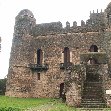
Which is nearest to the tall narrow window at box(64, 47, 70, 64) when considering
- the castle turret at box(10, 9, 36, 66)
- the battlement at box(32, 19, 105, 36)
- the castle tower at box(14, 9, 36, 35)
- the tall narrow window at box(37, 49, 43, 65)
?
the battlement at box(32, 19, 105, 36)

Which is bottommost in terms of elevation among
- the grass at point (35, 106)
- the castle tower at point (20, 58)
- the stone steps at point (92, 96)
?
the grass at point (35, 106)

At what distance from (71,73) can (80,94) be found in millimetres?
1864

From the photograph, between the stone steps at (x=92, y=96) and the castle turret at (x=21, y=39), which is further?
the castle turret at (x=21, y=39)

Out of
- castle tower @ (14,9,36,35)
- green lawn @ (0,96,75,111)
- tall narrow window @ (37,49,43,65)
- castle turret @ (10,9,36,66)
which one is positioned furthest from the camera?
castle tower @ (14,9,36,35)

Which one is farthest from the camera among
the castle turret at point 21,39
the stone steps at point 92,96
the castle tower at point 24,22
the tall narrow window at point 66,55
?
the castle tower at point 24,22

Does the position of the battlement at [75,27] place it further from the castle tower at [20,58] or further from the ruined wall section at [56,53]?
the castle tower at [20,58]

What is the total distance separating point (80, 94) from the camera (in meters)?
21.3

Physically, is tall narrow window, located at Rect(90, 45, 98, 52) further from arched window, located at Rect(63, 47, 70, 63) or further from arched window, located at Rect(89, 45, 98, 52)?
arched window, located at Rect(63, 47, 70, 63)

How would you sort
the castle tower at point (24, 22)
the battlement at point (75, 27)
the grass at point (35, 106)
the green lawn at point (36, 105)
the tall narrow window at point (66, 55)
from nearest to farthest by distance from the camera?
the grass at point (35, 106) < the green lawn at point (36, 105) < the battlement at point (75, 27) < the tall narrow window at point (66, 55) < the castle tower at point (24, 22)

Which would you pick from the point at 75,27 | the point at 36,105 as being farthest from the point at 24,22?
the point at 36,105

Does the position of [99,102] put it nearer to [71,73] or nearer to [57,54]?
[71,73]

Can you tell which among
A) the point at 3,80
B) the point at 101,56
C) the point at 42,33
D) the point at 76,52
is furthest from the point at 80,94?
→ the point at 3,80

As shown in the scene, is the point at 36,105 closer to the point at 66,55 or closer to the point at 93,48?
the point at 66,55

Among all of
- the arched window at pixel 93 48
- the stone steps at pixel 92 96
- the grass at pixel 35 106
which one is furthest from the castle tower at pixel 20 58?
the stone steps at pixel 92 96
